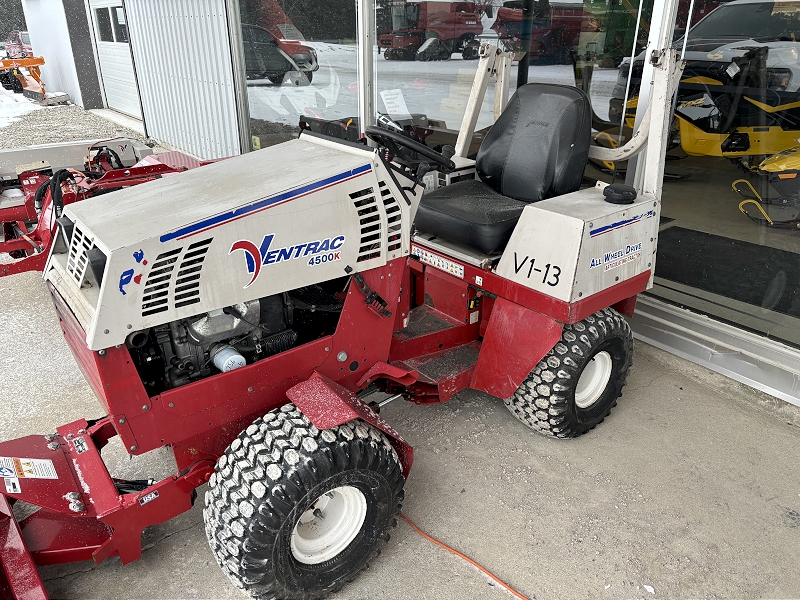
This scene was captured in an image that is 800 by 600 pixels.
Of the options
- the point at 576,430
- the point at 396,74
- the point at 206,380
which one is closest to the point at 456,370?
the point at 576,430

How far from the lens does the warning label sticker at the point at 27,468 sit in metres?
2.08

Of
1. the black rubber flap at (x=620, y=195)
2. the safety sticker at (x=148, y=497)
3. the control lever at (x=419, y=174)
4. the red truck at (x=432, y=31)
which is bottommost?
the safety sticker at (x=148, y=497)

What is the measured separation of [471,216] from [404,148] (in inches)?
17.6

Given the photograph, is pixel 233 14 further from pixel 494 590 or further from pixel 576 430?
pixel 494 590

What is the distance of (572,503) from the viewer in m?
2.60

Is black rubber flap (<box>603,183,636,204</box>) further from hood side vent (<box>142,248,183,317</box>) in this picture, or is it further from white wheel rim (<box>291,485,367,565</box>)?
hood side vent (<box>142,248,183,317</box>)

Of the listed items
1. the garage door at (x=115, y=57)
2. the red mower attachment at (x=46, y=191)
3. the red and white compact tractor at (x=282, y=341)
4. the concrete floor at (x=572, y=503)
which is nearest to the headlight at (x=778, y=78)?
the red and white compact tractor at (x=282, y=341)

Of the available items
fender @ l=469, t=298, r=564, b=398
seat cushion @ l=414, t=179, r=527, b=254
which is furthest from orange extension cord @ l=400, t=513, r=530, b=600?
seat cushion @ l=414, t=179, r=527, b=254

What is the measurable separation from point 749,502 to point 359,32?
4.35m

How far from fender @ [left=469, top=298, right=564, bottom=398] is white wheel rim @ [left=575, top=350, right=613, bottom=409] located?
389mm

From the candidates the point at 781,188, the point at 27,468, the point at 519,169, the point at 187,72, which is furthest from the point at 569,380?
the point at 187,72

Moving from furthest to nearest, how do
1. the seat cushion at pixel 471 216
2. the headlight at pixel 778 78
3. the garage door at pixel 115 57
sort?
the garage door at pixel 115 57 → the headlight at pixel 778 78 → the seat cushion at pixel 471 216

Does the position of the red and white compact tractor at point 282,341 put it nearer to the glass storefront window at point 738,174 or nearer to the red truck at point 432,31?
the glass storefront window at point 738,174

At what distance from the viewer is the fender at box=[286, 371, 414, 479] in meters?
2.04
